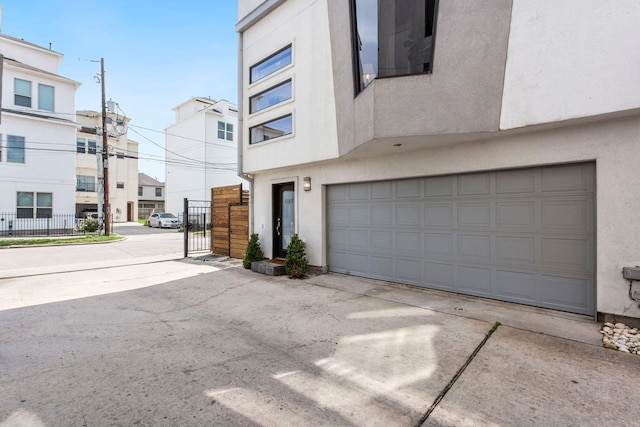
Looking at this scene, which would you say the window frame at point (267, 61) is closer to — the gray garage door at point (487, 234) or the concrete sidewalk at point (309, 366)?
the gray garage door at point (487, 234)

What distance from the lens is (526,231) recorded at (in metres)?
4.82

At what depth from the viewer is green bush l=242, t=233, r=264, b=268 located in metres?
8.45

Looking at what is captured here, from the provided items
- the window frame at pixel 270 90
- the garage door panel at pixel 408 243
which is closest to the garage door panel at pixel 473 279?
the garage door panel at pixel 408 243

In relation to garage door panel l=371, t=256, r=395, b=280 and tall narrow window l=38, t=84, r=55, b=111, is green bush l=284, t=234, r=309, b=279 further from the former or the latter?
tall narrow window l=38, t=84, r=55, b=111

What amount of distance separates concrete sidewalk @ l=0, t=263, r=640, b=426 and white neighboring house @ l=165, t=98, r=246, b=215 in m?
21.3

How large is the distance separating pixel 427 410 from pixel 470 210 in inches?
154

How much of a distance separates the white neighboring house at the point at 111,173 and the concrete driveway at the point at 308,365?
27.4 metres

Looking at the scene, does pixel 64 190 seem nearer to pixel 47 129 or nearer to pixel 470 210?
pixel 47 129

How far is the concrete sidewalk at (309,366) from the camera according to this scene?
7.73 ft

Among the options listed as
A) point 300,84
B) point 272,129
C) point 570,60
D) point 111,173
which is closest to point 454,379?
point 570,60

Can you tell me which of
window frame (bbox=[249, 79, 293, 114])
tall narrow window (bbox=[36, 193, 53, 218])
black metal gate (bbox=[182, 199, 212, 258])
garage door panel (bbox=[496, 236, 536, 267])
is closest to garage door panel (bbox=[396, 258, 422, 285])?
garage door panel (bbox=[496, 236, 536, 267])

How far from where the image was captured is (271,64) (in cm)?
880

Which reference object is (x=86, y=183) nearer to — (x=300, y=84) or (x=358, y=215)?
(x=300, y=84)

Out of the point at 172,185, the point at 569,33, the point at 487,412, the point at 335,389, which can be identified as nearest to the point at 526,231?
the point at 569,33
